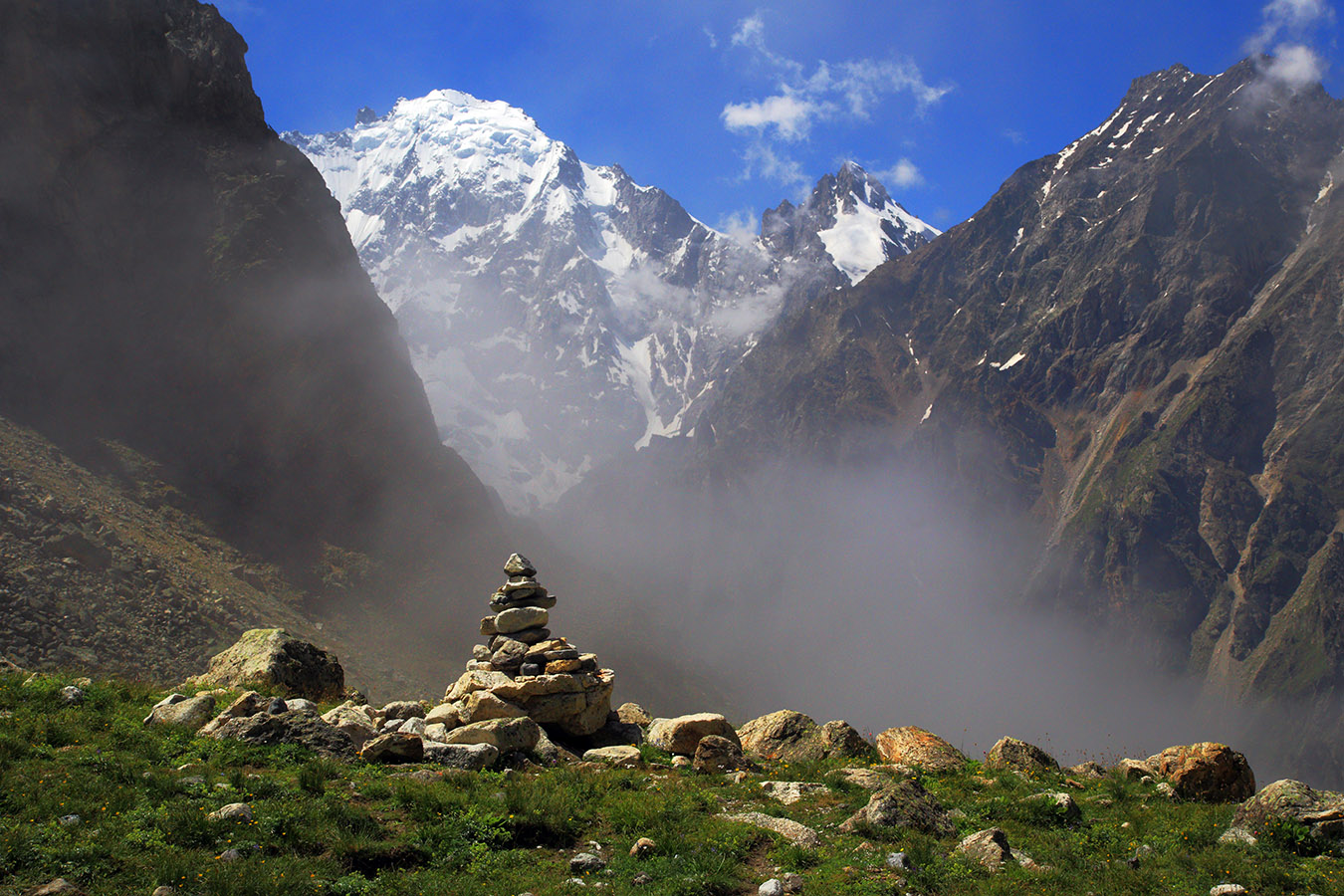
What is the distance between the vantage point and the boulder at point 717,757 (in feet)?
60.7

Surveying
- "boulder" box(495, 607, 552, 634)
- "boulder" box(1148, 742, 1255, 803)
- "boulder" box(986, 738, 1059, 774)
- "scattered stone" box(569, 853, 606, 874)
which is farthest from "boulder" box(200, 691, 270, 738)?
"boulder" box(1148, 742, 1255, 803)

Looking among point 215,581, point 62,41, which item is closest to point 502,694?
point 215,581

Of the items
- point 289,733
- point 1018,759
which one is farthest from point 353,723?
point 1018,759

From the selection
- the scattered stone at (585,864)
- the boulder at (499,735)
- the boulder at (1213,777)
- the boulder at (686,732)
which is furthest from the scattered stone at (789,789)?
the boulder at (1213,777)

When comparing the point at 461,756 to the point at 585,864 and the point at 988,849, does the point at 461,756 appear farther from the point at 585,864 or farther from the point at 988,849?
the point at 988,849

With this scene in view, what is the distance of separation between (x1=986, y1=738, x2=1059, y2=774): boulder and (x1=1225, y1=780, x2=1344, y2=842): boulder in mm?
5888

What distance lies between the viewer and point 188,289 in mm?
111250

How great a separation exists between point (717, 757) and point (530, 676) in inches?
241

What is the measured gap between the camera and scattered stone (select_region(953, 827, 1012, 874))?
12224 mm

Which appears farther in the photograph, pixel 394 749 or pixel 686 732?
pixel 686 732

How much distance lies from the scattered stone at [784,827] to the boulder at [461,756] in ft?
17.9

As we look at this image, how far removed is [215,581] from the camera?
79.6 metres

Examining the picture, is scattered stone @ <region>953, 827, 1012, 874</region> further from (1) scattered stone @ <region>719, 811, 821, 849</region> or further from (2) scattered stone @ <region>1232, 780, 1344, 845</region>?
(2) scattered stone @ <region>1232, 780, 1344, 845</region>

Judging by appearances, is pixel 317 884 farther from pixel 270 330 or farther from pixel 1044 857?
pixel 270 330
